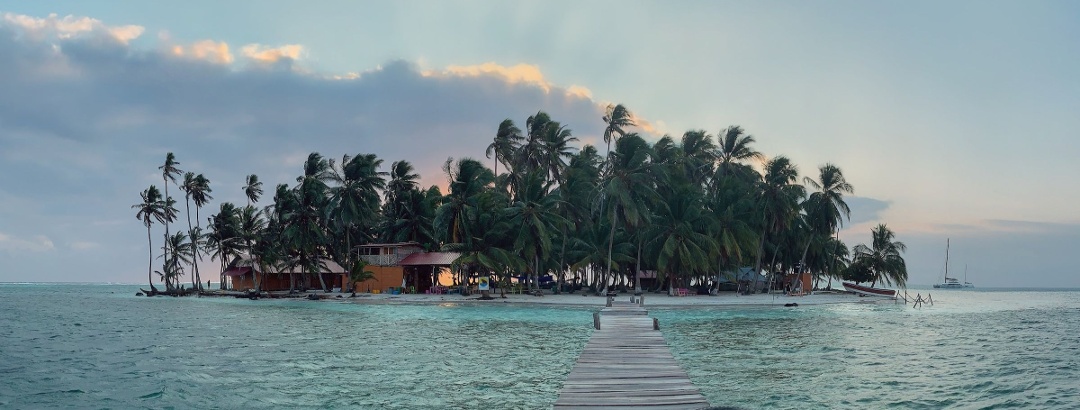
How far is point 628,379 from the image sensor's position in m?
12.0

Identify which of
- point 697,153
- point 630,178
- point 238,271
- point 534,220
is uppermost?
point 697,153

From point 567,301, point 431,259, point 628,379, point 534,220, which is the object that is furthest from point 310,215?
point 628,379

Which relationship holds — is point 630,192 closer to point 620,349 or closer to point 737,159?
point 737,159

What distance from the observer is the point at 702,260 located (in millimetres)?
46375

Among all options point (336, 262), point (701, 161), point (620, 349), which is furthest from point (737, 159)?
point (620, 349)

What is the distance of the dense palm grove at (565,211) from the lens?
46.3 m

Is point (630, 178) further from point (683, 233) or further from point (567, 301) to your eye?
point (567, 301)

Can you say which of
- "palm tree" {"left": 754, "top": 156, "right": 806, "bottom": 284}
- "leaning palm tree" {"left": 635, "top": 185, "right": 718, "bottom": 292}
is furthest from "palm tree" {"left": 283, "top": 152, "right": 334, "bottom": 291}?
"palm tree" {"left": 754, "top": 156, "right": 806, "bottom": 284}

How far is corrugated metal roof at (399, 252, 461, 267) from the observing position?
161 feet

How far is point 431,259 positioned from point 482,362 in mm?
32467

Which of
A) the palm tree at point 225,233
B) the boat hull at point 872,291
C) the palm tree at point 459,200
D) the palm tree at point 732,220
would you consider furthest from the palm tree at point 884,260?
the palm tree at point 225,233

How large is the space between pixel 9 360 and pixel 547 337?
624 inches

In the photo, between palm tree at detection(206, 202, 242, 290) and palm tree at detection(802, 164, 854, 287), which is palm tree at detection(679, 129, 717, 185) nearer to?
palm tree at detection(802, 164, 854, 287)

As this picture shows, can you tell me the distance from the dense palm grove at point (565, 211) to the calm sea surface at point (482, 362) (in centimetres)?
1448
